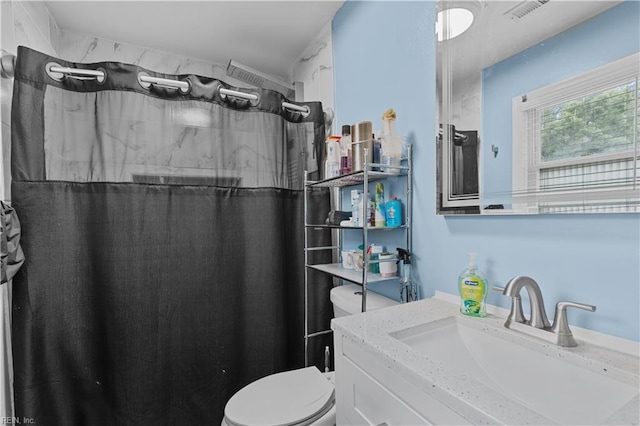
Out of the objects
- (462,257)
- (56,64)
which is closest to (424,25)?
(462,257)

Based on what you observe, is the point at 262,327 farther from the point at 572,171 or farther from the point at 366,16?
the point at 366,16

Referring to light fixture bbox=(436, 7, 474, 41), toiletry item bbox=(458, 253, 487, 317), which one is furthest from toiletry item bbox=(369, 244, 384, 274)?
light fixture bbox=(436, 7, 474, 41)

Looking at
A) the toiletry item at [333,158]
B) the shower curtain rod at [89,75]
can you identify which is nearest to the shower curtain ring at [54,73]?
the shower curtain rod at [89,75]

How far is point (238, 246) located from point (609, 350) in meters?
1.50

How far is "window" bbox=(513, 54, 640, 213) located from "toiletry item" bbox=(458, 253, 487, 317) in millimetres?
241

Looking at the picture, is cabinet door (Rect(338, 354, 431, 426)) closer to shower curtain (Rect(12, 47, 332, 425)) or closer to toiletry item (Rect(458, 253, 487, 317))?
toiletry item (Rect(458, 253, 487, 317))

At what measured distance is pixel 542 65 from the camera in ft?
2.81

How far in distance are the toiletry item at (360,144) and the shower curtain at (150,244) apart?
1.65ft

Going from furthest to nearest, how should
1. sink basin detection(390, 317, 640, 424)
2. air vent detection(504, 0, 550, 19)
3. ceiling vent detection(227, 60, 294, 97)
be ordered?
1. ceiling vent detection(227, 60, 294, 97)
2. air vent detection(504, 0, 550, 19)
3. sink basin detection(390, 317, 640, 424)

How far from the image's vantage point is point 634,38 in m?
0.69

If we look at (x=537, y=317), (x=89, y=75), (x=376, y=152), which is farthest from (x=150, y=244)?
(x=537, y=317)

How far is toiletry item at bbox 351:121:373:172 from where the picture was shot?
134 cm

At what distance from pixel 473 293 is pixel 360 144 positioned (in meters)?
0.76

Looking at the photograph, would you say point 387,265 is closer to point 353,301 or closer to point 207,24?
point 353,301
